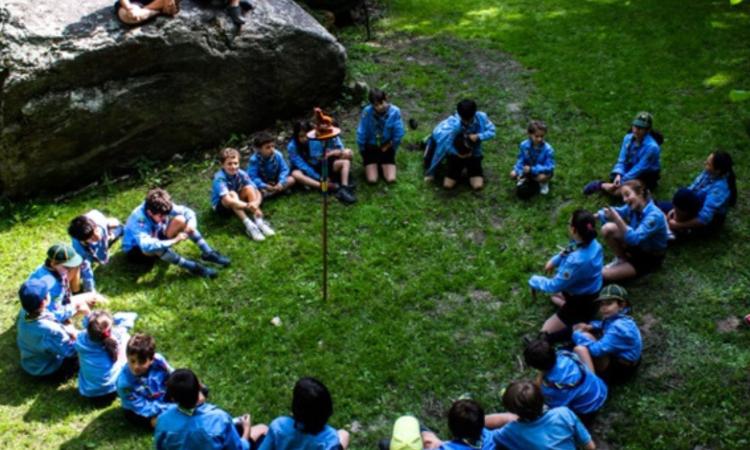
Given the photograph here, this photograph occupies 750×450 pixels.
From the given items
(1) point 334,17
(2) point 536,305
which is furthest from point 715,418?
(1) point 334,17

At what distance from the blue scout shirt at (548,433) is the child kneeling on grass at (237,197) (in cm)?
453

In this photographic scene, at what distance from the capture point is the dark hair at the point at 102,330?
21.3 ft

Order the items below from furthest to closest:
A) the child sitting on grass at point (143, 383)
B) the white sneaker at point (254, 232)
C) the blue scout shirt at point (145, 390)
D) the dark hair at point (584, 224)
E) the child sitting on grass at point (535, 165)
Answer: the child sitting on grass at point (535, 165)
the white sneaker at point (254, 232)
the dark hair at point (584, 224)
the blue scout shirt at point (145, 390)
the child sitting on grass at point (143, 383)

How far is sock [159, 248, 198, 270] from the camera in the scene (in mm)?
8320

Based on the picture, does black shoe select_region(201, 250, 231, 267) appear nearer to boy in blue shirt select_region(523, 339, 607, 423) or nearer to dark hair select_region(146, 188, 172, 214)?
dark hair select_region(146, 188, 172, 214)

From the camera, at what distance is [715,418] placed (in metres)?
6.32

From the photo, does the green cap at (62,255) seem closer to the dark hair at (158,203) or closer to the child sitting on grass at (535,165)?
the dark hair at (158,203)

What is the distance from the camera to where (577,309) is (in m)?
7.25

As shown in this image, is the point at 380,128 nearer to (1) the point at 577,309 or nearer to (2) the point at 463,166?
(2) the point at 463,166

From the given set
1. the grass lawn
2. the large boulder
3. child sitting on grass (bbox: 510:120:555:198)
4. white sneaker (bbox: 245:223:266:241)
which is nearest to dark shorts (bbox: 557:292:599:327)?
the grass lawn

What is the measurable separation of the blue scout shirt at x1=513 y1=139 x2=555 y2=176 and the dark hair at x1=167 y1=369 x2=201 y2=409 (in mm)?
5696

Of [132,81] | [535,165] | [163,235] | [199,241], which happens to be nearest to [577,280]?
[535,165]

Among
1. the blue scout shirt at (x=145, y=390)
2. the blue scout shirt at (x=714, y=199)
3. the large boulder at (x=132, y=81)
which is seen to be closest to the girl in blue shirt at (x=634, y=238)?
the blue scout shirt at (x=714, y=199)

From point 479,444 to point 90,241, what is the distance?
5.05 meters
